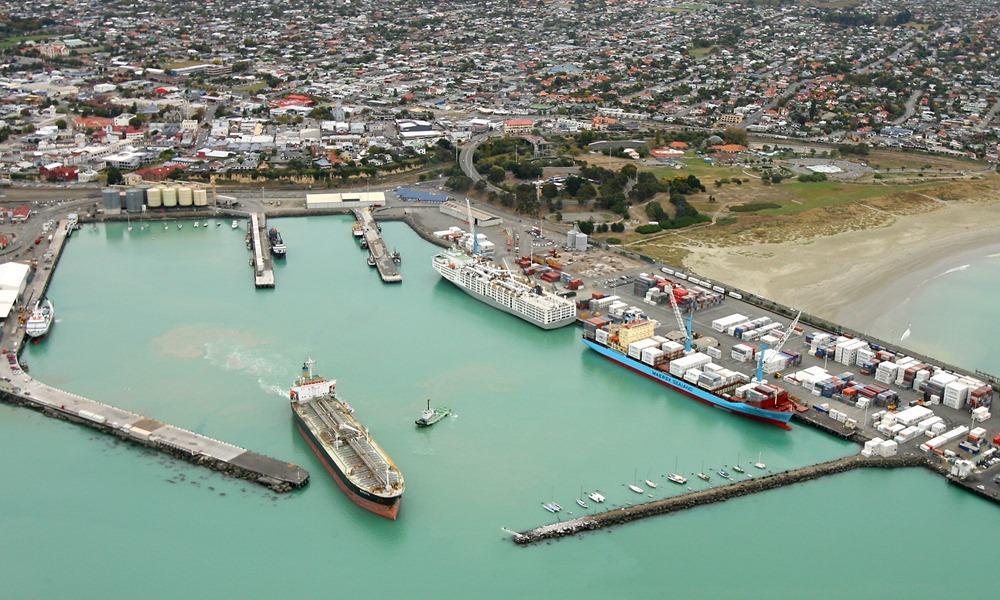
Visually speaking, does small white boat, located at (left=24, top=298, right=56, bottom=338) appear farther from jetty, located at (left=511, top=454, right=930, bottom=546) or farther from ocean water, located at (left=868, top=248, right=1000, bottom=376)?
ocean water, located at (left=868, top=248, right=1000, bottom=376)

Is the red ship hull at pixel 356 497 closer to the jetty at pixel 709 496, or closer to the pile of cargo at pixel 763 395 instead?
the jetty at pixel 709 496

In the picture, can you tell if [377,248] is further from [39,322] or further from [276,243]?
[39,322]

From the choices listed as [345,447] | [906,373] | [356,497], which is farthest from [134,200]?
[906,373]

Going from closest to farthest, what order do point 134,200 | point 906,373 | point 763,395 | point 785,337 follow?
point 763,395
point 906,373
point 785,337
point 134,200

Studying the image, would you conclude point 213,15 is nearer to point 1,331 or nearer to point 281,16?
point 281,16

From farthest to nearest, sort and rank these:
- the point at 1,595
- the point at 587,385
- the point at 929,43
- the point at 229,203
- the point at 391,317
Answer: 1. the point at 929,43
2. the point at 229,203
3. the point at 391,317
4. the point at 587,385
5. the point at 1,595

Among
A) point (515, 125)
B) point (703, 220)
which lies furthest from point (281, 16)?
point (703, 220)
